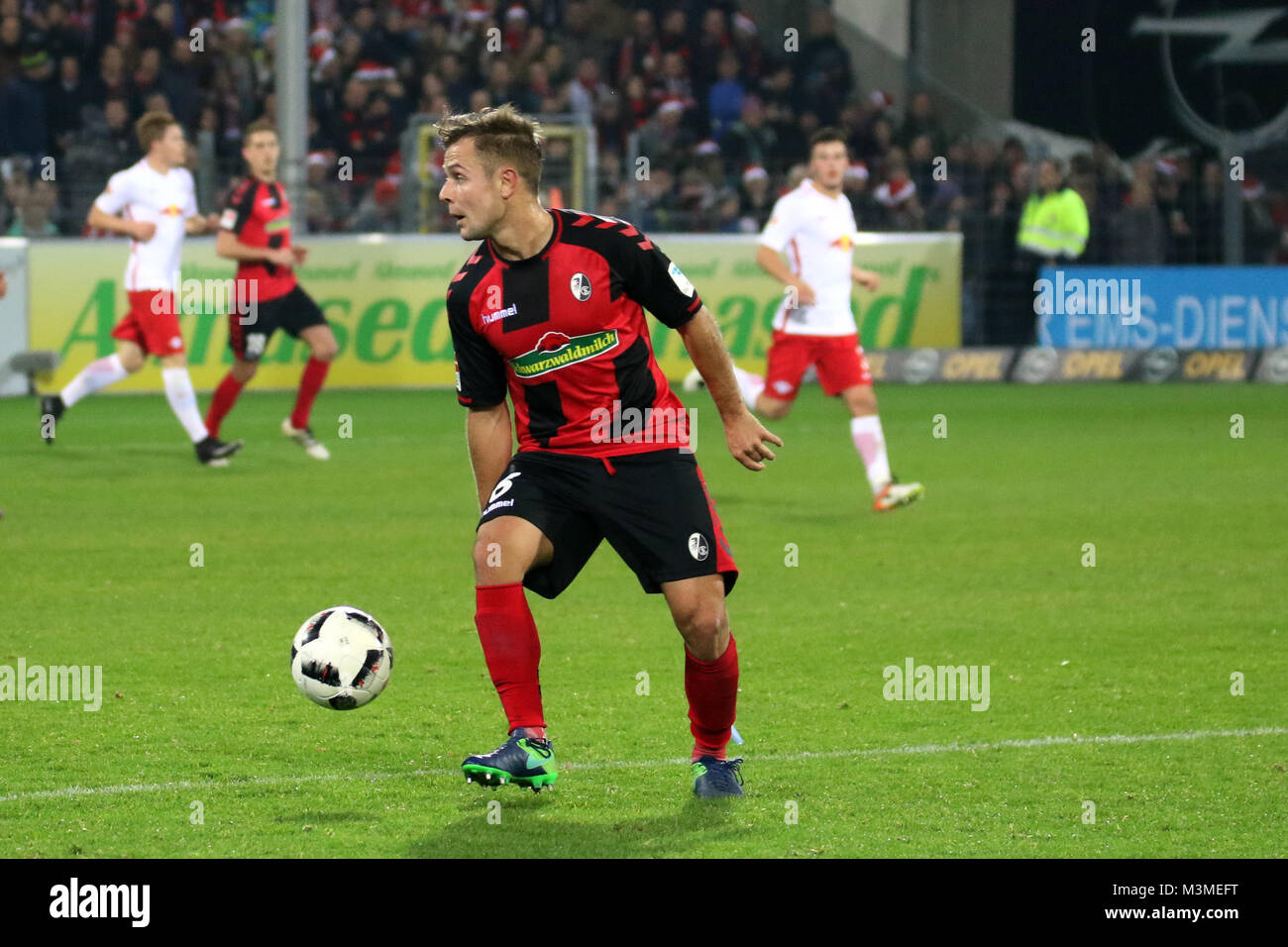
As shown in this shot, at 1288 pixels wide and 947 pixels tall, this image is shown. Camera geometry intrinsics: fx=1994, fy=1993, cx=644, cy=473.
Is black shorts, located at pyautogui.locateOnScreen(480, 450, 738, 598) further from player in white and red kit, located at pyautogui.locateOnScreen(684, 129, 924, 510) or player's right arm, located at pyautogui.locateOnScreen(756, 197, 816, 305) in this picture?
player's right arm, located at pyautogui.locateOnScreen(756, 197, 816, 305)

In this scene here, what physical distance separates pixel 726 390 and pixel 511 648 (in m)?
0.84

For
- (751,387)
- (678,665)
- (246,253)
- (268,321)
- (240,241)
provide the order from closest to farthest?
1. (678,665)
2. (751,387)
3. (246,253)
4. (240,241)
5. (268,321)

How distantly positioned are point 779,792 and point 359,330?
45.2 feet

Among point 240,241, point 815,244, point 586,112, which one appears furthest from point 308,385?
point 586,112

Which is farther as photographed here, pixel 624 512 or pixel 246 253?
pixel 246 253

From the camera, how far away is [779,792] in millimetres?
5094

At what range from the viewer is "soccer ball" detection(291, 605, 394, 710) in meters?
5.34

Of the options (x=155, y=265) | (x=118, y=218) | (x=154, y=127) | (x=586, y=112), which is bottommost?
(x=155, y=265)

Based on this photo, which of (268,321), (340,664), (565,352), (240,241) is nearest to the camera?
(565,352)

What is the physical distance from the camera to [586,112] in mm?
22359

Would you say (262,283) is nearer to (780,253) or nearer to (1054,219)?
(780,253)

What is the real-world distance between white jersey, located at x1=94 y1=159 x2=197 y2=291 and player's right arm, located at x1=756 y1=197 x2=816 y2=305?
4.17 meters

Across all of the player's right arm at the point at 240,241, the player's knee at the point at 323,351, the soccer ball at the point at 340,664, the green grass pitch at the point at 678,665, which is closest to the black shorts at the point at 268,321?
the player's knee at the point at 323,351

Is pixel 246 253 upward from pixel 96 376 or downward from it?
upward
